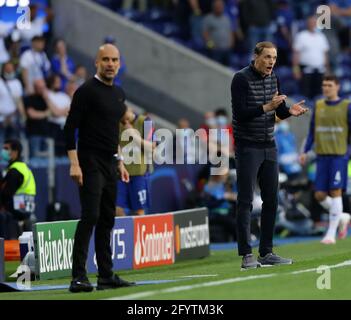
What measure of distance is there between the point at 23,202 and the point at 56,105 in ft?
14.4

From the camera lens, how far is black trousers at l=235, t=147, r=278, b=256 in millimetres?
13891

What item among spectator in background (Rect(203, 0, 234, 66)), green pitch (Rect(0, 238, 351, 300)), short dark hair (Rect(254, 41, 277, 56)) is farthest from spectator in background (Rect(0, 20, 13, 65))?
short dark hair (Rect(254, 41, 277, 56))

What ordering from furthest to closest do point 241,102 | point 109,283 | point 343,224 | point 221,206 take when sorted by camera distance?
point 221,206 → point 343,224 → point 241,102 → point 109,283

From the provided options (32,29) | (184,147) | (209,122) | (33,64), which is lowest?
(184,147)

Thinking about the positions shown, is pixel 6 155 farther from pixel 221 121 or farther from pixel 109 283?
pixel 109 283

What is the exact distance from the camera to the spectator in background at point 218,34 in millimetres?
26750

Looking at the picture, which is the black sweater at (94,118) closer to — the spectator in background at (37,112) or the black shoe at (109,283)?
the black shoe at (109,283)

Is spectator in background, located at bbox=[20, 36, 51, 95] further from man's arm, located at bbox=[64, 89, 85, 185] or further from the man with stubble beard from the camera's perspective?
man's arm, located at bbox=[64, 89, 85, 185]

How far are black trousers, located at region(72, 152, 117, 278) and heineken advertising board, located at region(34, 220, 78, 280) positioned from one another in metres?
2.44

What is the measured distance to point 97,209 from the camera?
12047 mm

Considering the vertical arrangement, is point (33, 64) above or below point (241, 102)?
above

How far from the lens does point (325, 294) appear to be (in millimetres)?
11477

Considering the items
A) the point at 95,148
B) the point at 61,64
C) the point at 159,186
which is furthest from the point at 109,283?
the point at 61,64

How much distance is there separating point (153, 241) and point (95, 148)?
17.2 feet
